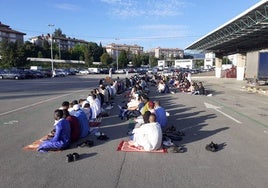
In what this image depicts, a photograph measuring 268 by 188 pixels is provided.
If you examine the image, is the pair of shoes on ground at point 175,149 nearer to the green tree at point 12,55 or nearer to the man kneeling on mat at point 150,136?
the man kneeling on mat at point 150,136

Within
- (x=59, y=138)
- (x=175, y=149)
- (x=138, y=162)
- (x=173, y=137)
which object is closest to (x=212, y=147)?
(x=175, y=149)

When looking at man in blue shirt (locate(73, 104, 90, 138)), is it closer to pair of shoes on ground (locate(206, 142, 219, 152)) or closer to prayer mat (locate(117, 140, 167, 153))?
prayer mat (locate(117, 140, 167, 153))

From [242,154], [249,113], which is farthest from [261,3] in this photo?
[242,154]

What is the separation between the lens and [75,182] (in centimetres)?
591

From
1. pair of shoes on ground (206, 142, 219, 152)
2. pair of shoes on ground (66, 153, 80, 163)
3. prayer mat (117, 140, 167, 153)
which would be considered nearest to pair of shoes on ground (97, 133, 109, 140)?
prayer mat (117, 140, 167, 153)

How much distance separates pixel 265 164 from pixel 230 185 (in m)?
1.89

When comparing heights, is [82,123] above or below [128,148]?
above

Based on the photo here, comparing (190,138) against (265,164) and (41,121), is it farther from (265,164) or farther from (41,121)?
(41,121)

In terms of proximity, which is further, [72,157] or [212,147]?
[212,147]

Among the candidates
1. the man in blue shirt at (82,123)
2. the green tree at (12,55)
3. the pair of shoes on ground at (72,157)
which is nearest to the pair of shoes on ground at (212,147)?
the pair of shoes on ground at (72,157)

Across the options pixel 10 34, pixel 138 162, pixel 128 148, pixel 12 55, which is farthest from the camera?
pixel 10 34

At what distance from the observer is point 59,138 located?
820 cm

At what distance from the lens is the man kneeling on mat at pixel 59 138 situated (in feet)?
26.4

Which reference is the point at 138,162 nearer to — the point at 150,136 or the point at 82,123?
the point at 150,136
